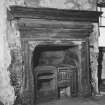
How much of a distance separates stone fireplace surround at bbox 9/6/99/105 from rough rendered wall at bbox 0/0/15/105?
28cm

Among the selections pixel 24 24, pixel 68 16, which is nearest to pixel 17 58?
pixel 24 24

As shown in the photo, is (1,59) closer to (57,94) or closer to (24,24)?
(24,24)

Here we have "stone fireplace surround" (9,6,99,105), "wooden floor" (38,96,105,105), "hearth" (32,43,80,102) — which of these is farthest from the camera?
"hearth" (32,43,80,102)

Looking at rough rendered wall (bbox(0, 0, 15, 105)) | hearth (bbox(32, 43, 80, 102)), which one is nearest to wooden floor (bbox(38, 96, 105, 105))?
hearth (bbox(32, 43, 80, 102))

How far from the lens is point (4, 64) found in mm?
4812

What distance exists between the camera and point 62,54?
5910mm

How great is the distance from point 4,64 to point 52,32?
4.85 ft

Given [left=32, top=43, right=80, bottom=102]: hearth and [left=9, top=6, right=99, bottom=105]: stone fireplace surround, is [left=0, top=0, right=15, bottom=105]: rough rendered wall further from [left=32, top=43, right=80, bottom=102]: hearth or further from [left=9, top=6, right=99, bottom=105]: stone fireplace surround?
[left=32, top=43, right=80, bottom=102]: hearth

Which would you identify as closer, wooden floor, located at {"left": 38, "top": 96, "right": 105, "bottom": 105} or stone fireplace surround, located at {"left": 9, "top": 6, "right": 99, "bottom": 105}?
stone fireplace surround, located at {"left": 9, "top": 6, "right": 99, "bottom": 105}

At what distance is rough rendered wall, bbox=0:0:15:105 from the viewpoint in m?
4.73

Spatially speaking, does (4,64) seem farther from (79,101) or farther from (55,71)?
(79,101)

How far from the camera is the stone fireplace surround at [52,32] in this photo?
186 inches

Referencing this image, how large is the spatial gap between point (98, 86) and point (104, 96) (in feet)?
1.56

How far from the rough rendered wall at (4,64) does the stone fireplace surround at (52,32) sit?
0.91 feet
